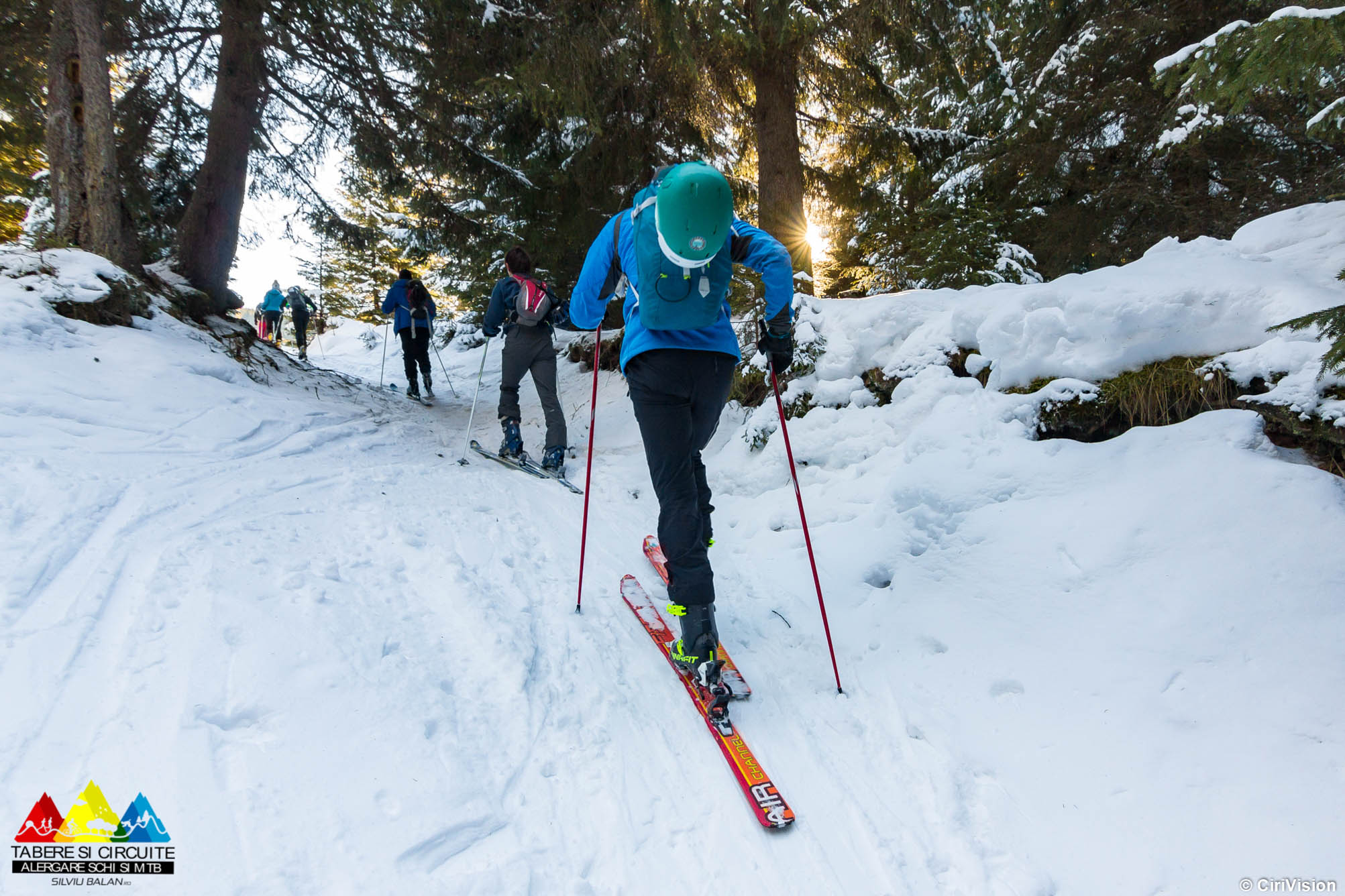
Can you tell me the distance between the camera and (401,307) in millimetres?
9992

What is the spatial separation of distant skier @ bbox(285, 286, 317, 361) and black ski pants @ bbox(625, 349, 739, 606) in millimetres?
14829

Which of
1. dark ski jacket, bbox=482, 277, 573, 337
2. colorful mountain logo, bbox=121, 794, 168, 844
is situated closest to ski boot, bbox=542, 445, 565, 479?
dark ski jacket, bbox=482, 277, 573, 337

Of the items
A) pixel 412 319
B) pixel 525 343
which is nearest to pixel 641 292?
pixel 525 343

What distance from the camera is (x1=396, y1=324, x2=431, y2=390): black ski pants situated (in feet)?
34.5

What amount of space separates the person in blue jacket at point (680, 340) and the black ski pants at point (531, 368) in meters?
3.66

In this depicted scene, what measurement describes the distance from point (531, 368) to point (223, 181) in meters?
6.05

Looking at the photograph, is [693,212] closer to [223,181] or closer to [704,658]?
[704,658]

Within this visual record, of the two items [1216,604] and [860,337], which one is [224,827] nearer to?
[1216,604]

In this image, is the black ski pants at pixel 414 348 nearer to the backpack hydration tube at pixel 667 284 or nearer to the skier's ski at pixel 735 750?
the skier's ski at pixel 735 750

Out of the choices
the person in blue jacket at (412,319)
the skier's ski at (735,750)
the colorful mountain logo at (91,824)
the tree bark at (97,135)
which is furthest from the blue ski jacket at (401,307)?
the colorful mountain logo at (91,824)

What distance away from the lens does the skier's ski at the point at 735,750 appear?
6.99ft

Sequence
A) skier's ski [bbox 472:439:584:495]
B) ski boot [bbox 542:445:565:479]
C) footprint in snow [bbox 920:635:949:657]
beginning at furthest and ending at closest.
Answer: ski boot [bbox 542:445:565:479]
skier's ski [bbox 472:439:584:495]
footprint in snow [bbox 920:635:949:657]

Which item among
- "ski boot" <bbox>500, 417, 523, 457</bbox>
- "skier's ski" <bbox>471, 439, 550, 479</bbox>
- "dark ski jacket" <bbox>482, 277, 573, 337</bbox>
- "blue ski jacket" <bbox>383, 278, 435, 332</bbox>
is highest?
"blue ski jacket" <bbox>383, 278, 435, 332</bbox>

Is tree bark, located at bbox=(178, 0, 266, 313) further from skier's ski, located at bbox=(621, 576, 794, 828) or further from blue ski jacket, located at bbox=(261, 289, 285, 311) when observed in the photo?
skier's ski, located at bbox=(621, 576, 794, 828)
